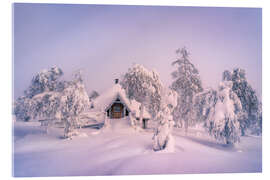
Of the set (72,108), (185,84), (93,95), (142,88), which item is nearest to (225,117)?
(185,84)

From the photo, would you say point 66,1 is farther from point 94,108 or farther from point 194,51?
point 194,51

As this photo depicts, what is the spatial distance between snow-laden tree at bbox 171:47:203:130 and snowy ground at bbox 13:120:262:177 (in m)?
0.40

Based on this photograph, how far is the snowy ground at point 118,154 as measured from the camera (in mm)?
4273

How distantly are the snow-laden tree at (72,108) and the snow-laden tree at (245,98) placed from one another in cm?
309

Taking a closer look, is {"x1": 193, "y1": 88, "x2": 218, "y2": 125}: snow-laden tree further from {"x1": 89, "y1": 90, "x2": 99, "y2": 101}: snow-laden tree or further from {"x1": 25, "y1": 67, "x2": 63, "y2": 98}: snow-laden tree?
{"x1": 25, "y1": 67, "x2": 63, "y2": 98}: snow-laden tree

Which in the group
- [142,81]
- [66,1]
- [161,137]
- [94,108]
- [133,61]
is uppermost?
[66,1]

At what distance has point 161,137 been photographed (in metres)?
4.43

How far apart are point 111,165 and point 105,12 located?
3166mm

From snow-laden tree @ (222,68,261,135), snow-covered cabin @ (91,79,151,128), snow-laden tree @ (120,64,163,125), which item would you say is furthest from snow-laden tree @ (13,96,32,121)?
snow-laden tree @ (222,68,261,135)

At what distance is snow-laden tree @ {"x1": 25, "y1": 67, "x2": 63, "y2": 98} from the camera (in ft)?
14.5
